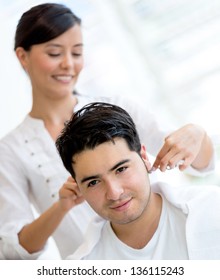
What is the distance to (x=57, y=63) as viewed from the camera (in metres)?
1.13

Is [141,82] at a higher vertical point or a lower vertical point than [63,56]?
lower

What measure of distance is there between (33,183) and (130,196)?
330 millimetres

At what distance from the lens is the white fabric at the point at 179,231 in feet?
3.19

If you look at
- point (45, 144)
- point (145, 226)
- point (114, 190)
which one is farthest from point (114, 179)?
point (45, 144)

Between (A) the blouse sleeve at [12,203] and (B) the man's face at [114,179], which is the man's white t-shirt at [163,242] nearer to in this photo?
(B) the man's face at [114,179]

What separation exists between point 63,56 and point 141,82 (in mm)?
249

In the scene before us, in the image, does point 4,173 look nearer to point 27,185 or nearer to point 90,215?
point 27,185

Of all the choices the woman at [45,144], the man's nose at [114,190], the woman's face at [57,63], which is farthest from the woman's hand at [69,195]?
the woman's face at [57,63]

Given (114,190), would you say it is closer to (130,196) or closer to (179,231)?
(130,196)

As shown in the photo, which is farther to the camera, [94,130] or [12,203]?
[12,203]

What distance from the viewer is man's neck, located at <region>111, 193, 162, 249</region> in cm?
101
